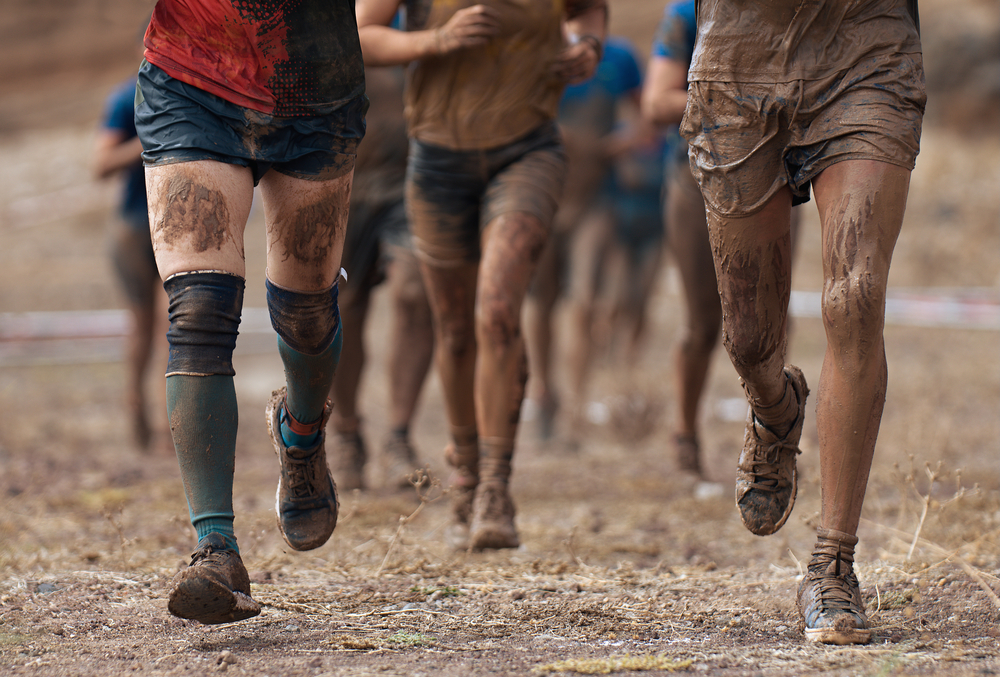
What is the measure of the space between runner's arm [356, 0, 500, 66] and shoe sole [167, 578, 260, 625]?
2.11 meters

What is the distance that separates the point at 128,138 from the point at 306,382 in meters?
4.26

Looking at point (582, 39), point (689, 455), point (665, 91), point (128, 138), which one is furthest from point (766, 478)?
point (128, 138)

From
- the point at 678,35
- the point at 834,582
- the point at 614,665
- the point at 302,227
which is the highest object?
the point at 678,35

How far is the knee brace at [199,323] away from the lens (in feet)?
8.75

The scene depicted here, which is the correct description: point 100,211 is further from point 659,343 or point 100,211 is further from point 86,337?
point 659,343

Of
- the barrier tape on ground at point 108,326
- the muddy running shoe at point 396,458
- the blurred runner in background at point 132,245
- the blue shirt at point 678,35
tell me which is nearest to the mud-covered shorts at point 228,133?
the blue shirt at point 678,35

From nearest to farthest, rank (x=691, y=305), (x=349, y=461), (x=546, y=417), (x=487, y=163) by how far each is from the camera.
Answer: (x=487, y=163), (x=691, y=305), (x=349, y=461), (x=546, y=417)

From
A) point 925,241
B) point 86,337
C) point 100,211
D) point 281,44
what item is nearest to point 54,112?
point 100,211

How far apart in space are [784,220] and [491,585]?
1.39 m

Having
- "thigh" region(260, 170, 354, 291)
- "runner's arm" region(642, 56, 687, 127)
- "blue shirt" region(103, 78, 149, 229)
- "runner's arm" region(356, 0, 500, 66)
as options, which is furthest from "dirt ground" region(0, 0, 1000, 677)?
"runner's arm" region(642, 56, 687, 127)

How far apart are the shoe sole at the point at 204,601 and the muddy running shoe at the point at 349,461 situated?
2877 millimetres

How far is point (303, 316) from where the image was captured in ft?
10.2

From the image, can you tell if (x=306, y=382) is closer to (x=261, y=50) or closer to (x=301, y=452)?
(x=301, y=452)

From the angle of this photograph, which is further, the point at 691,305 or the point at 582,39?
the point at 691,305
